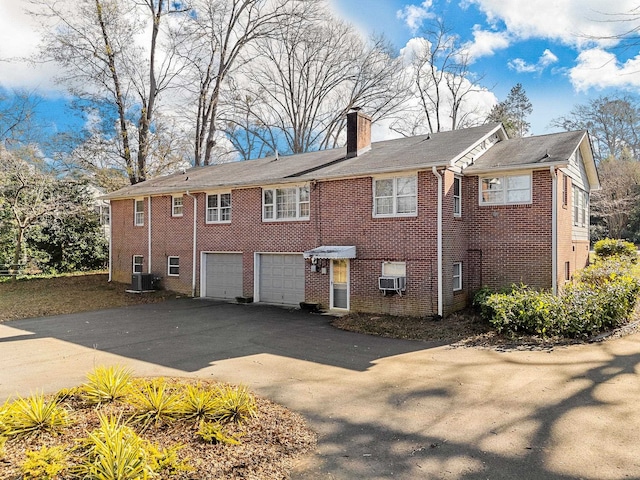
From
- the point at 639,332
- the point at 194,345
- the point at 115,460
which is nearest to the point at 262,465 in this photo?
the point at 115,460

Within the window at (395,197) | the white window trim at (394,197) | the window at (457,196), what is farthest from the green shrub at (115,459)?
the window at (457,196)

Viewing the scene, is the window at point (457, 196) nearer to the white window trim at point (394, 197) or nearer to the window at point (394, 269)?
the white window trim at point (394, 197)

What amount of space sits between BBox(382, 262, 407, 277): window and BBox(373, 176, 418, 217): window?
57.8 inches

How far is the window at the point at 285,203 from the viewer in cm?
1480

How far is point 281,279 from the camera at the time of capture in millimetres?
15406

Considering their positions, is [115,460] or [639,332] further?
[639,332]

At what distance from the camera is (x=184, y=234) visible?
18.0 meters

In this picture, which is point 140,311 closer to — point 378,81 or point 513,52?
point 513,52

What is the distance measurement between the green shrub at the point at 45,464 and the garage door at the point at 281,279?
10882mm

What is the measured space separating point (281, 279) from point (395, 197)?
531 cm

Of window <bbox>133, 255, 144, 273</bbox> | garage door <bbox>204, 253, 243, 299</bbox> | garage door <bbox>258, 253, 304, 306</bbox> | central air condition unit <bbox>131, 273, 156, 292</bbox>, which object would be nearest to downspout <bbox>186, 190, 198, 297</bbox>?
garage door <bbox>204, 253, 243, 299</bbox>

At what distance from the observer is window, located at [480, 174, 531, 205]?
12.6 meters

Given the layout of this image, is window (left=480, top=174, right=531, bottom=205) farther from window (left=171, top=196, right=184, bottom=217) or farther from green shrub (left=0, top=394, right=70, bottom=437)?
window (left=171, top=196, right=184, bottom=217)

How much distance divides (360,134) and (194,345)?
9915mm
